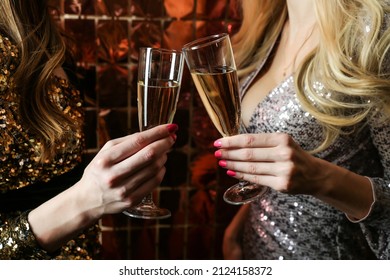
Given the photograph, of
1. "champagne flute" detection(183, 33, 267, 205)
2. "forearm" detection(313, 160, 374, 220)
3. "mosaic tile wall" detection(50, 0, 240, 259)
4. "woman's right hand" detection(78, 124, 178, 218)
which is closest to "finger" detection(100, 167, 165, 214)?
"woman's right hand" detection(78, 124, 178, 218)

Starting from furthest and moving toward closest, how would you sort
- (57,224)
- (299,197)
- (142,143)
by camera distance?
(299,197), (57,224), (142,143)

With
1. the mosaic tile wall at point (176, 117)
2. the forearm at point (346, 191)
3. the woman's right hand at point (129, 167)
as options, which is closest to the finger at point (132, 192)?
the woman's right hand at point (129, 167)

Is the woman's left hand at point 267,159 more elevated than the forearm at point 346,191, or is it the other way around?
the woman's left hand at point 267,159

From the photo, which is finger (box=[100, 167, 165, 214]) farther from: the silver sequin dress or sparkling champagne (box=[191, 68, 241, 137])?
the silver sequin dress

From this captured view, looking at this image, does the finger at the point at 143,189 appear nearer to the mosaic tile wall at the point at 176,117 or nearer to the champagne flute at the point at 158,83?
the champagne flute at the point at 158,83

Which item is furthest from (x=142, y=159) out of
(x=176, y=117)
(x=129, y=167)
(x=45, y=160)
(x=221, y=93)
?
(x=176, y=117)

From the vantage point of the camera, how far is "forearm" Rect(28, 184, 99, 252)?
728mm

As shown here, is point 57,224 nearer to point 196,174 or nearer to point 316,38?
point 196,174

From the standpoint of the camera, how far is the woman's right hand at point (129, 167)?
2.09 ft

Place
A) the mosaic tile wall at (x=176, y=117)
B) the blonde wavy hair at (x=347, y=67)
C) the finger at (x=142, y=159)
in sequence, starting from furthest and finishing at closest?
the mosaic tile wall at (x=176, y=117) < the blonde wavy hair at (x=347, y=67) < the finger at (x=142, y=159)

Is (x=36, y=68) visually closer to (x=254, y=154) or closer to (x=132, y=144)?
(x=132, y=144)

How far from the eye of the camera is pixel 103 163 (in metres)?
0.65
